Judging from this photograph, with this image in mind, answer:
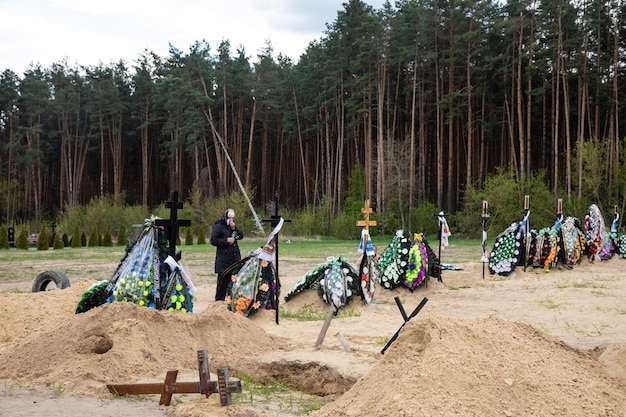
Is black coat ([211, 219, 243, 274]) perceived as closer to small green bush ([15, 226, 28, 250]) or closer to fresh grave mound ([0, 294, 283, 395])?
fresh grave mound ([0, 294, 283, 395])

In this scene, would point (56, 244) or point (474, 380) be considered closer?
point (474, 380)

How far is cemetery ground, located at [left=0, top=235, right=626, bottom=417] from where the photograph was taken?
5.07 m

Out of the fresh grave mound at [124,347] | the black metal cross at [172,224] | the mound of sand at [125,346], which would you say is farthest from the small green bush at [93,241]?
the fresh grave mound at [124,347]

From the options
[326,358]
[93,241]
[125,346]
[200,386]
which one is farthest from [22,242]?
[200,386]

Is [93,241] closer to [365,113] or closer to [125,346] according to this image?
[365,113]

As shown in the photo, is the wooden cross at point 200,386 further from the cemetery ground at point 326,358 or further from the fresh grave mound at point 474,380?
the fresh grave mound at point 474,380

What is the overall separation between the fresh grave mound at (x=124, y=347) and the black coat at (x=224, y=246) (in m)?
3.30

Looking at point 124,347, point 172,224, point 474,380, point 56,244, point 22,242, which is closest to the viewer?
point 474,380

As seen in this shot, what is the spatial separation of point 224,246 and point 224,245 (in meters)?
0.02

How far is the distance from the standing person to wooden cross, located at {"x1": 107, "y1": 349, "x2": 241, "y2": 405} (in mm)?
5491

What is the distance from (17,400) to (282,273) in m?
13.4

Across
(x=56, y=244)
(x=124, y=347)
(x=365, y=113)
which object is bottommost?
(x=56, y=244)

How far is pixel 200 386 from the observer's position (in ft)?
18.4

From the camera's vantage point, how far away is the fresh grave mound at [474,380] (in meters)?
4.86
